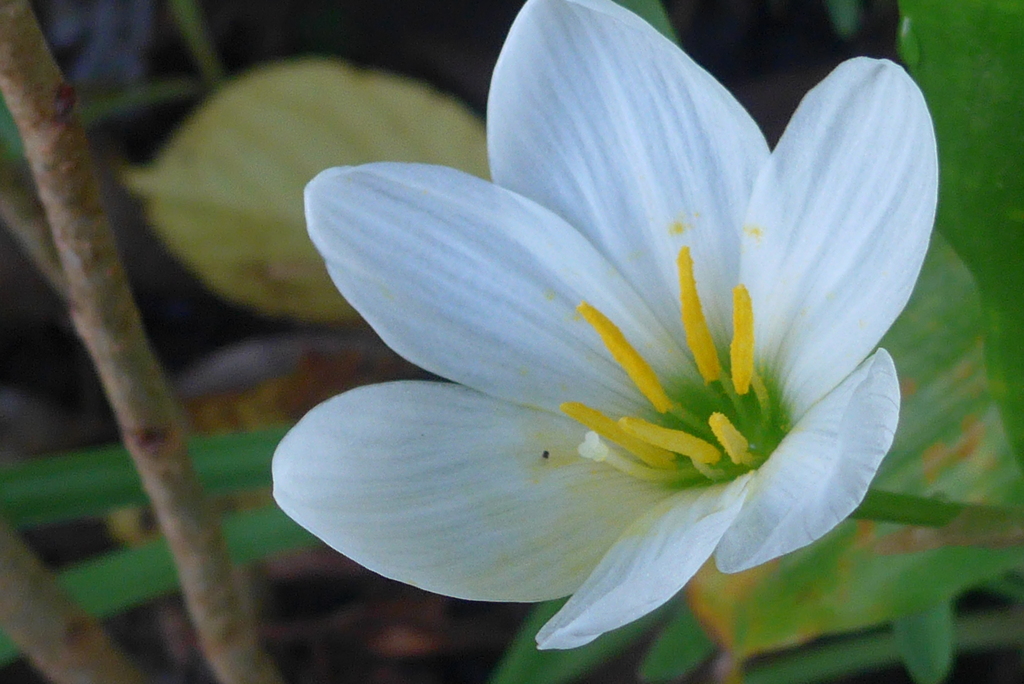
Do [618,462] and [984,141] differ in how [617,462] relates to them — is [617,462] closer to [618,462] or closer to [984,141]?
[618,462]

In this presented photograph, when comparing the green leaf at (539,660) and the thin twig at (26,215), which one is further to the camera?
the green leaf at (539,660)

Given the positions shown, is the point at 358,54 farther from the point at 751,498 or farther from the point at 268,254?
the point at 751,498

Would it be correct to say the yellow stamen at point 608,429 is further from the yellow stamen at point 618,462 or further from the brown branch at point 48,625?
the brown branch at point 48,625

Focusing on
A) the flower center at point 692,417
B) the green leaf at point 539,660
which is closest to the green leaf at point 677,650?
the green leaf at point 539,660

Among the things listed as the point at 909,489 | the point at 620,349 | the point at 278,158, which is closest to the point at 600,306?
the point at 620,349

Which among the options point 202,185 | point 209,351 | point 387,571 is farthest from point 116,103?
point 387,571
